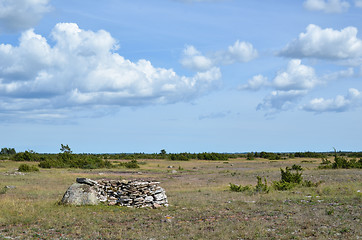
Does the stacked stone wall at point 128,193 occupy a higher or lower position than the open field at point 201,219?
higher

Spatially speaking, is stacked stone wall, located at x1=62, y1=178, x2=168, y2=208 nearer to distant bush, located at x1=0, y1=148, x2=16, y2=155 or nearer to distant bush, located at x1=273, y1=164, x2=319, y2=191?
distant bush, located at x1=273, y1=164, x2=319, y2=191

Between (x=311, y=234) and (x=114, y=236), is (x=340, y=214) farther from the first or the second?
(x=114, y=236)

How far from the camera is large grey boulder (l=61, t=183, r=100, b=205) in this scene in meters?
18.6

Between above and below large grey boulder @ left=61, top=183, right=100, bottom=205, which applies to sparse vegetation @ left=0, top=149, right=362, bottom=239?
below

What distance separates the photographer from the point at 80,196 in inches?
739

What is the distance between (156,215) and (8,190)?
15.2 meters

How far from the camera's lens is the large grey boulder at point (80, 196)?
18594mm

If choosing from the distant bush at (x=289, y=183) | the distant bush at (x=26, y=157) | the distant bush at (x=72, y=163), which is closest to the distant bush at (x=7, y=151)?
the distant bush at (x=26, y=157)

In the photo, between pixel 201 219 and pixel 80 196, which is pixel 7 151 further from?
pixel 201 219

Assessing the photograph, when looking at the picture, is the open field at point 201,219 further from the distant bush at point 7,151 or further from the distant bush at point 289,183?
the distant bush at point 7,151

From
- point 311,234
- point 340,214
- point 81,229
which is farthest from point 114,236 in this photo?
point 340,214

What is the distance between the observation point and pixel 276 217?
50.1ft

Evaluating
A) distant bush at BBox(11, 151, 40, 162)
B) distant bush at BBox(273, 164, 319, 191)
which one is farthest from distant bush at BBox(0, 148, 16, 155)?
distant bush at BBox(273, 164, 319, 191)

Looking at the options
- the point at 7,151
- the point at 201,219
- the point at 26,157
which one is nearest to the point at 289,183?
the point at 201,219
